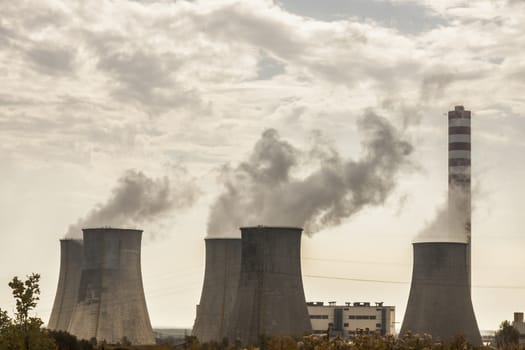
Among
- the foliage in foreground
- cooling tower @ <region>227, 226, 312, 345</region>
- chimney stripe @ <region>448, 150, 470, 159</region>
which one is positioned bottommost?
the foliage in foreground

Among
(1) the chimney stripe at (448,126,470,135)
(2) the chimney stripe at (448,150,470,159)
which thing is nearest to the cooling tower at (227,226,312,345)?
(2) the chimney stripe at (448,150,470,159)

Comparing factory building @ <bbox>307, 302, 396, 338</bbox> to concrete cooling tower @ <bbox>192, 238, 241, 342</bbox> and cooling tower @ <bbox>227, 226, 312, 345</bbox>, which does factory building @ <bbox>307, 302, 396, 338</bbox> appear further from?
cooling tower @ <bbox>227, 226, 312, 345</bbox>

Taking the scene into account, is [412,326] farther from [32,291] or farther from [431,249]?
[32,291]

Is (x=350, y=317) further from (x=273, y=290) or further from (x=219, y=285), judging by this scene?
(x=273, y=290)

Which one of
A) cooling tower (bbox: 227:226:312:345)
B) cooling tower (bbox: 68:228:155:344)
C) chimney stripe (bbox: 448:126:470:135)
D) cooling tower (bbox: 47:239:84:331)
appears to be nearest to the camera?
cooling tower (bbox: 227:226:312:345)

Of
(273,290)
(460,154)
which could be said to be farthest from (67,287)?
(460,154)

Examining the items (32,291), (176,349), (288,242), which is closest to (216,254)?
(176,349)
